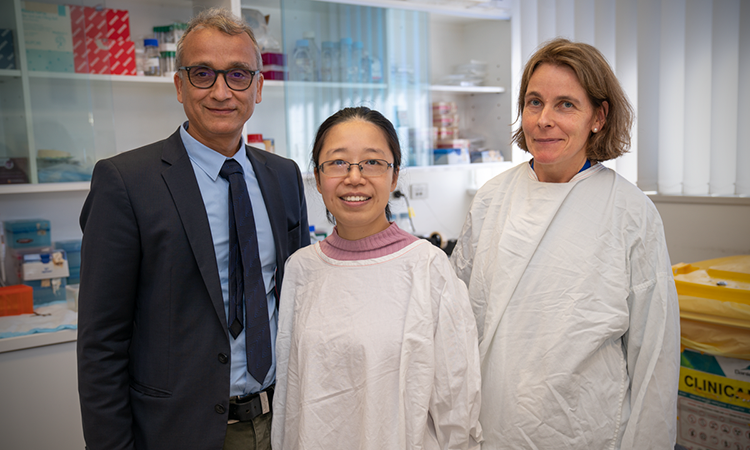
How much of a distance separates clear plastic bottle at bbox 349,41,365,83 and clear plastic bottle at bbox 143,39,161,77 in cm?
91

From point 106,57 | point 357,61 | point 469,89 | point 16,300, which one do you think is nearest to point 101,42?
point 106,57

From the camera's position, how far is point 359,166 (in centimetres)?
110

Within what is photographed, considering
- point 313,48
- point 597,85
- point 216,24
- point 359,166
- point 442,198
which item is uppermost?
point 313,48

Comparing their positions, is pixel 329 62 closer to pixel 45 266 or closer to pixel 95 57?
pixel 95 57

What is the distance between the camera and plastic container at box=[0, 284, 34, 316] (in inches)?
74.7

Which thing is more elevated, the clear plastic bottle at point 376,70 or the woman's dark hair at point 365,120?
the clear plastic bottle at point 376,70

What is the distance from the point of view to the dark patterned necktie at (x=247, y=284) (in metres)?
1.17

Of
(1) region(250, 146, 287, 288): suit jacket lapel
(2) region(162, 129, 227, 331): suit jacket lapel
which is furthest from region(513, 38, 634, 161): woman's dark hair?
(2) region(162, 129, 227, 331): suit jacket lapel

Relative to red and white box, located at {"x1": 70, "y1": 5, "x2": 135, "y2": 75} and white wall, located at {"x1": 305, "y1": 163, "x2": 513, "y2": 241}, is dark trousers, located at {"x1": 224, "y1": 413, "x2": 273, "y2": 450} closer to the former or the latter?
red and white box, located at {"x1": 70, "y1": 5, "x2": 135, "y2": 75}

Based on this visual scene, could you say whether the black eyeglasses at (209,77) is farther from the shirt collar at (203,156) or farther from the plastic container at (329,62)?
the plastic container at (329,62)

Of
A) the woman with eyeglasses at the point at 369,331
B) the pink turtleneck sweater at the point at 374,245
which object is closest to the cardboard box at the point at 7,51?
the woman with eyeglasses at the point at 369,331

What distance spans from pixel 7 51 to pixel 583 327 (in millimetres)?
2137

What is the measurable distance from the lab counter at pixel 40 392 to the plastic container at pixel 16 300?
0.51 feet

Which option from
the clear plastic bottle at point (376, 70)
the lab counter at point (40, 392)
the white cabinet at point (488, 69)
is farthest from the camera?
the white cabinet at point (488, 69)
